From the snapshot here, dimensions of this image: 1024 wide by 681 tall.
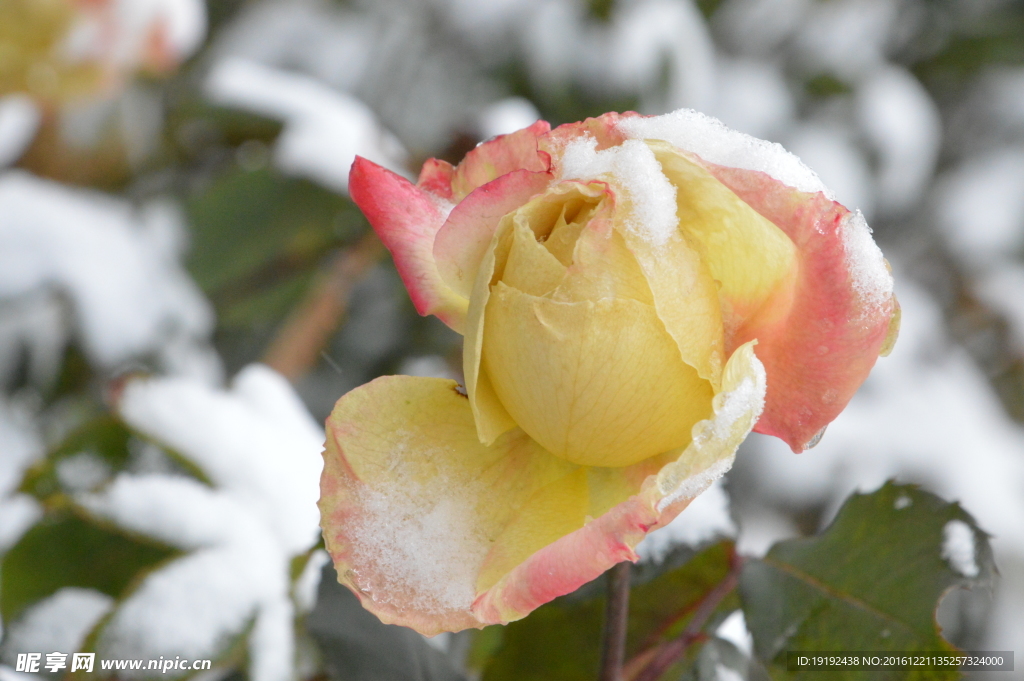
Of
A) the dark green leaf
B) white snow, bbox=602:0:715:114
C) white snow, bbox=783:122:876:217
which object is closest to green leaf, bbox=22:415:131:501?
the dark green leaf

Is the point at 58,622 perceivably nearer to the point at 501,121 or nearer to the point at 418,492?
the point at 418,492

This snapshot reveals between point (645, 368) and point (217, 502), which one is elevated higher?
point (645, 368)

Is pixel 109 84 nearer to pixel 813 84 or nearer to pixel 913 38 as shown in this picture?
pixel 813 84

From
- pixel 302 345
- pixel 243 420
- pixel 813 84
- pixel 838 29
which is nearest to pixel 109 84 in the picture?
pixel 302 345

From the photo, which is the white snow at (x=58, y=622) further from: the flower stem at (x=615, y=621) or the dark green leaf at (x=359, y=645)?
the flower stem at (x=615, y=621)

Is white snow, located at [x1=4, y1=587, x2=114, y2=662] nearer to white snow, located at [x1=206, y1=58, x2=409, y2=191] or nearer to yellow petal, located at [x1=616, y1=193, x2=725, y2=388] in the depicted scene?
yellow petal, located at [x1=616, y1=193, x2=725, y2=388]

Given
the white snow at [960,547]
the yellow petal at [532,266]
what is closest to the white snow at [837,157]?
the white snow at [960,547]
